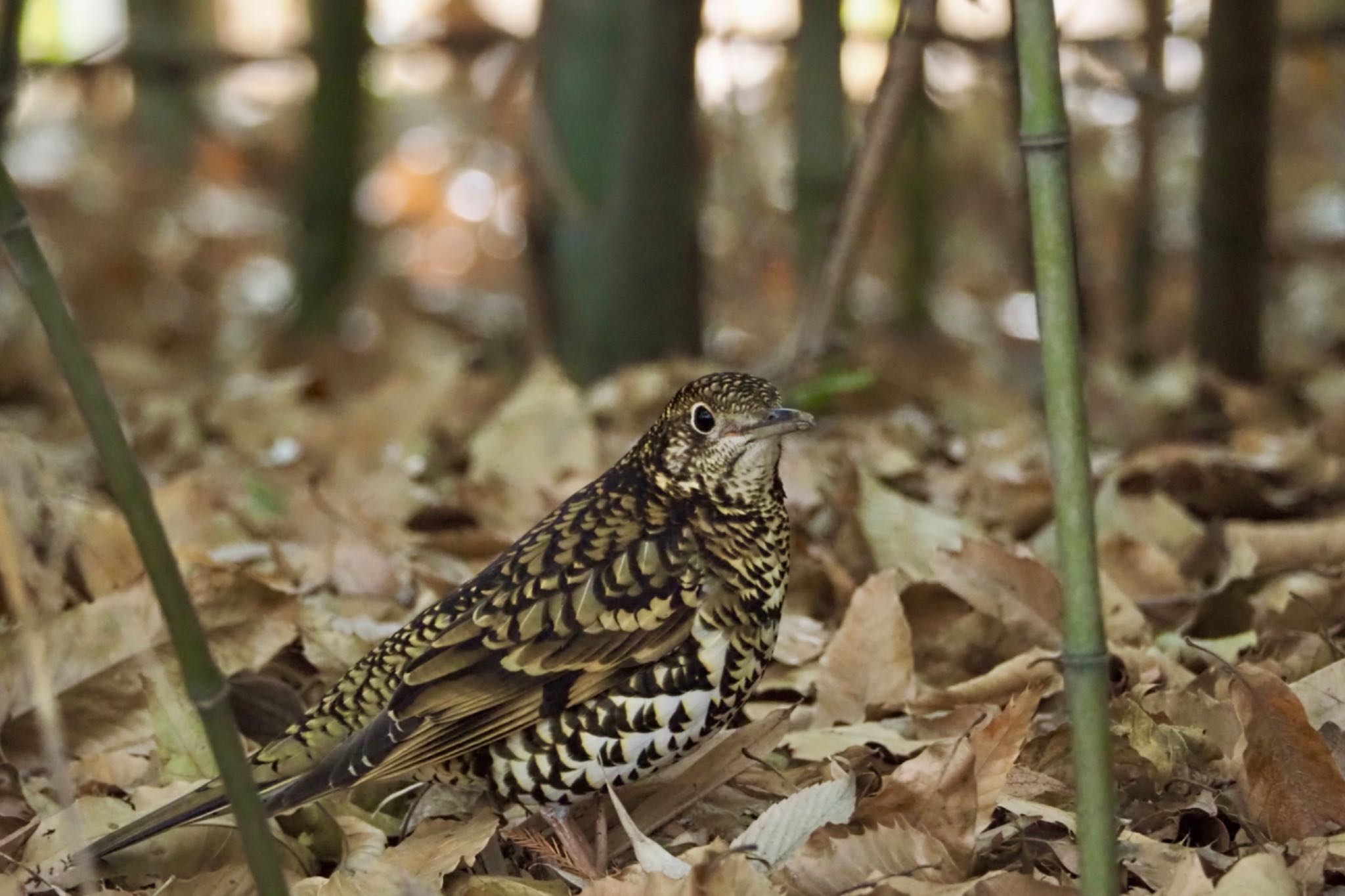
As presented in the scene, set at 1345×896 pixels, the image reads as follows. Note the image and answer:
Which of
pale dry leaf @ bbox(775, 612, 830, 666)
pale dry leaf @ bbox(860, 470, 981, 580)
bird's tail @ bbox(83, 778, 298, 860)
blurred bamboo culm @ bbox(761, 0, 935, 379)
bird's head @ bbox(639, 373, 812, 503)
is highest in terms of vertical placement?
blurred bamboo culm @ bbox(761, 0, 935, 379)

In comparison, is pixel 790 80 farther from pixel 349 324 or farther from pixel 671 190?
pixel 671 190

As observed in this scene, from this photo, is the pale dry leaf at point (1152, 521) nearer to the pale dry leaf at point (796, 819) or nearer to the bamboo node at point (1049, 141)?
the pale dry leaf at point (796, 819)

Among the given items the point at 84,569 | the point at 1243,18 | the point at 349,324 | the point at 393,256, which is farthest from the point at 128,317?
the point at 1243,18

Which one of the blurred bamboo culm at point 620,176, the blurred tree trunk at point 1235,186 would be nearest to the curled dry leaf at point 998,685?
the blurred bamboo culm at point 620,176

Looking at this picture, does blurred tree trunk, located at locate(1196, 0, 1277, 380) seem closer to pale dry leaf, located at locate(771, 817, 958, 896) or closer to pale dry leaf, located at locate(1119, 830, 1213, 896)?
pale dry leaf, located at locate(1119, 830, 1213, 896)

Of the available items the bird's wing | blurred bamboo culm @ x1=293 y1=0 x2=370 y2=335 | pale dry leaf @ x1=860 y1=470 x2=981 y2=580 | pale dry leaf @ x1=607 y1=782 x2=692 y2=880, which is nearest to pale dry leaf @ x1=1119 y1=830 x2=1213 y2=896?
pale dry leaf @ x1=607 y1=782 x2=692 y2=880

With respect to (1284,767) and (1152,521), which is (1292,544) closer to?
(1152,521)

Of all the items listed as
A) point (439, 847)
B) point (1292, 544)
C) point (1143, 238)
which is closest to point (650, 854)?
point (439, 847)
